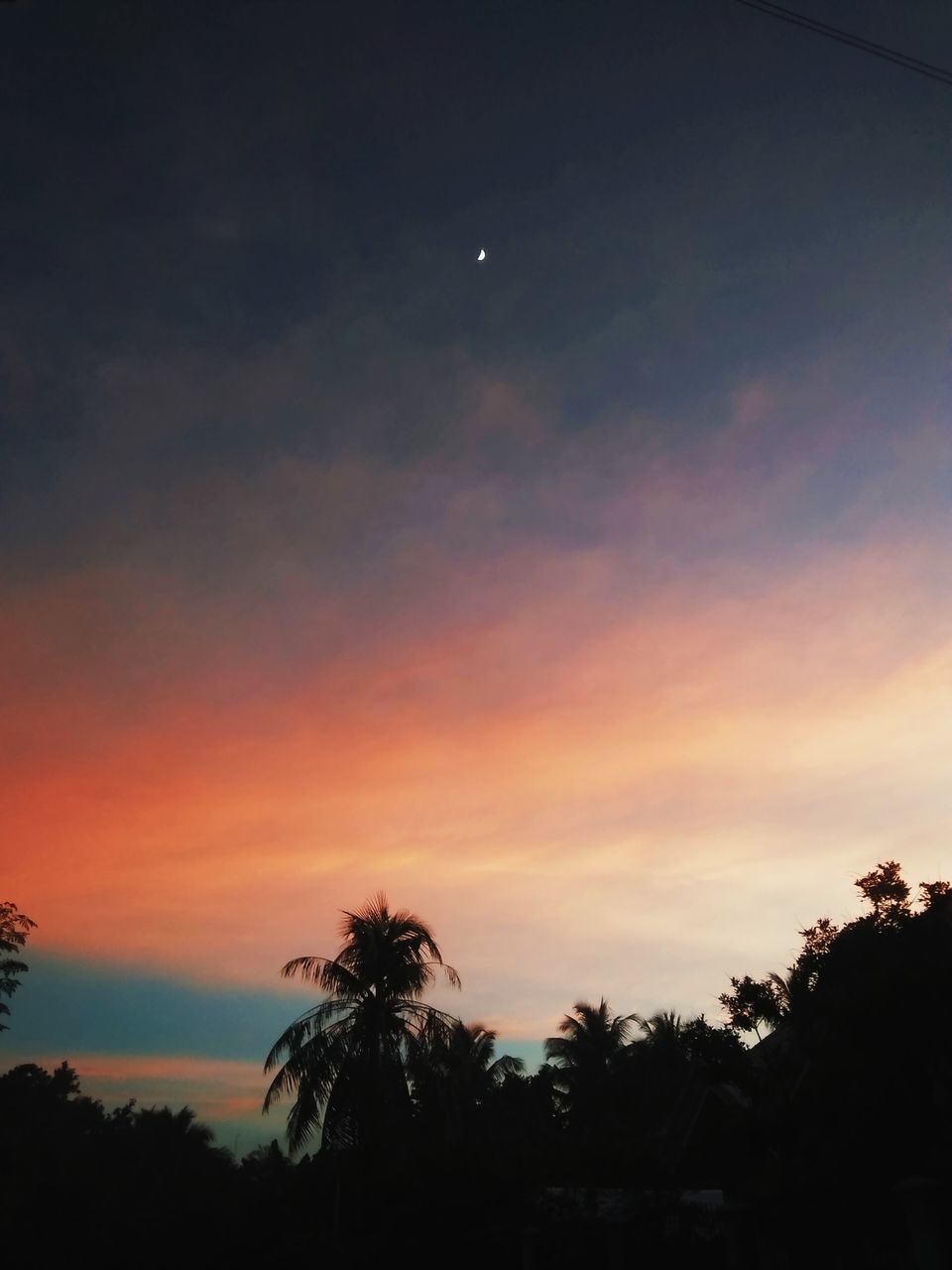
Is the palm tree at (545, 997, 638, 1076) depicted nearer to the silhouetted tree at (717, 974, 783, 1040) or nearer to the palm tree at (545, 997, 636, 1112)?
the palm tree at (545, 997, 636, 1112)

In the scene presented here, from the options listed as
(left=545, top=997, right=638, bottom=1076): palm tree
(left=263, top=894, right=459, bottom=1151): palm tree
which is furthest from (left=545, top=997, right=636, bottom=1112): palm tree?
(left=263, top=894, right=459, bottom=1151): palm tree

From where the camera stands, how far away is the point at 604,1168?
18.4 m

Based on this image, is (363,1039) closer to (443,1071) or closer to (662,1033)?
(443,1071)

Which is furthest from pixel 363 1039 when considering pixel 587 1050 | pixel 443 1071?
pixel 587 1050

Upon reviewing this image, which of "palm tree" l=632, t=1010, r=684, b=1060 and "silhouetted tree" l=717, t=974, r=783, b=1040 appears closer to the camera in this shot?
"silhouetted tree" l=717, t=974, r=783, b=1040

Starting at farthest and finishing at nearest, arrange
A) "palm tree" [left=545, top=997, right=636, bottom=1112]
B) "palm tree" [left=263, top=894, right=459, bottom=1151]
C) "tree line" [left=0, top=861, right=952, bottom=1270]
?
"palm tree" [left=545, top=997, right=636, bottom=1112], "palm tree" [left=263, top=894, right=459, bottom=1151], "tree line" [left=0, top=861, right=952, bottom=1270]

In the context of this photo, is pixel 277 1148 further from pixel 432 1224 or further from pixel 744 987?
pixel 744 987

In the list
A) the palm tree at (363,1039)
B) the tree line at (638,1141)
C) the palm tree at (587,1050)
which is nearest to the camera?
the tree line at (638,1141)

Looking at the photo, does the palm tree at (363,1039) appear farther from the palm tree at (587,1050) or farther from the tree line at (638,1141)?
the palm tree at (587,1050)

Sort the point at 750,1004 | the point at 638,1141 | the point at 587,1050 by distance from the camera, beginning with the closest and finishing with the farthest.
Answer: the point at 750,1004 < the point at 638,1141 < the point at 587,1050

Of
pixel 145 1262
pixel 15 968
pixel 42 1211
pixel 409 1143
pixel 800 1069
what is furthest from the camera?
pixel 15 968

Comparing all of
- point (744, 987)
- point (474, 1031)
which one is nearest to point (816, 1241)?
point (744, 987)

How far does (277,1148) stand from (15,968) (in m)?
17.4

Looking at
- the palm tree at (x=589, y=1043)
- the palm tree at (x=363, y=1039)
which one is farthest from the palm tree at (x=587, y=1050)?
the palm tree at (x=363, y=1039)
